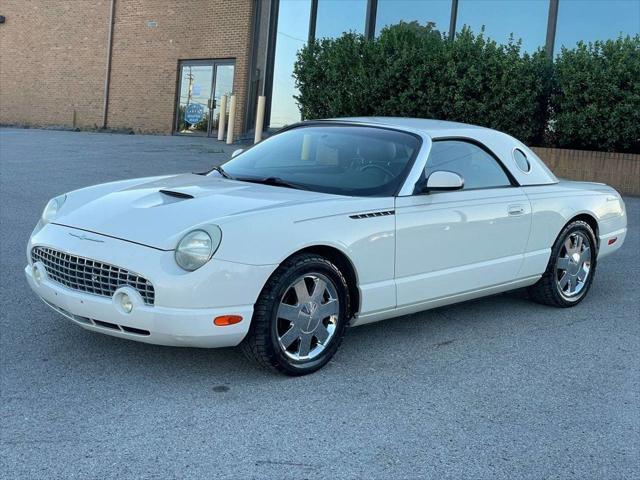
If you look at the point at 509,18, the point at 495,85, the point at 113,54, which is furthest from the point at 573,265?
the point at 113,54

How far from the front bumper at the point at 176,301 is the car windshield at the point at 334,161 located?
111 centimetres

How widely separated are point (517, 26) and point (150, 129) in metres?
12.3

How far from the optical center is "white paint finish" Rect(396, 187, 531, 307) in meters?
4.70

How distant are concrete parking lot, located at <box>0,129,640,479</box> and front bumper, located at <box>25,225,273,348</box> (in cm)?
31

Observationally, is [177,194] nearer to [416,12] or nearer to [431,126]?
[431,126]

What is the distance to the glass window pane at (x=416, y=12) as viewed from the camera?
1775 centimetres

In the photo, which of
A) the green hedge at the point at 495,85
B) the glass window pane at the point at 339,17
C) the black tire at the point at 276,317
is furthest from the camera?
the glass window pane at the point at 339,17

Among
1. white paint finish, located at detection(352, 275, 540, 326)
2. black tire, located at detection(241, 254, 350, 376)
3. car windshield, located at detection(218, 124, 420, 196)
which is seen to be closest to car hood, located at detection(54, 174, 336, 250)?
car windshield, located at detection(218, 124, 420, 196)

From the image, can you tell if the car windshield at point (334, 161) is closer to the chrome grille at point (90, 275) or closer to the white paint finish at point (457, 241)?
the white paint finish at point (457, 241)

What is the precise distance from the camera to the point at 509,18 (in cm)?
1717

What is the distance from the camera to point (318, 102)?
15.3m

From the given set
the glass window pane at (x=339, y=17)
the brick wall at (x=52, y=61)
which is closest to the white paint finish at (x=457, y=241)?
the glass window pane at (x=339, y=17)

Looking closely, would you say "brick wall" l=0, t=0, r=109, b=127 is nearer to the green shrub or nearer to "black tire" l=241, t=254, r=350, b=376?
the green shrub

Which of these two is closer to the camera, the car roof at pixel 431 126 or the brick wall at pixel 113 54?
the car roof at pixel 431 126
